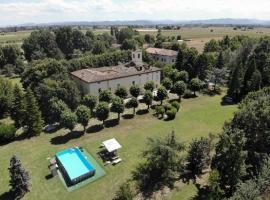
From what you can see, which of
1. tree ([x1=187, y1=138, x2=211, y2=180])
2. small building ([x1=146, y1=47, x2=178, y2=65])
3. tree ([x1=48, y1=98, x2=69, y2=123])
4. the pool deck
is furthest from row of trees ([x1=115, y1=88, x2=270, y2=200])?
small building ([x1=146, y1=47, x2=178, y2=65])

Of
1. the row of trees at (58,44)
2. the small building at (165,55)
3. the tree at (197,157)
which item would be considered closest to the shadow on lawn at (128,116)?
the tree at (197,157)

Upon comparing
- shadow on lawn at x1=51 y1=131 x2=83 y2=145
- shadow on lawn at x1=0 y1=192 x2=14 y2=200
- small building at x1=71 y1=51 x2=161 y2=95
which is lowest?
shadow on lawn at x1=0 y1=192 x2=14 y2=200

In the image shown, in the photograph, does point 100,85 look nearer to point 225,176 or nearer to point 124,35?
point 225,176

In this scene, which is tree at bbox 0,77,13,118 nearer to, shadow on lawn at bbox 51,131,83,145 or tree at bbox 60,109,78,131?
shadow on lawn at bbox 51,131,83,145

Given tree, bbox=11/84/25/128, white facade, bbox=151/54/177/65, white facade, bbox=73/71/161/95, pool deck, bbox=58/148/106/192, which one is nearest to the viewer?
pool deck, bbox=58/148/106/192

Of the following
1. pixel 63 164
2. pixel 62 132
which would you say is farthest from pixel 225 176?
pixel 62 132

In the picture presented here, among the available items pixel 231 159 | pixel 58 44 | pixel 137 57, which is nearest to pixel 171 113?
pixel 231 159

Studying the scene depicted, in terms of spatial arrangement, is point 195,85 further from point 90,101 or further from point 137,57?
point 90,101
